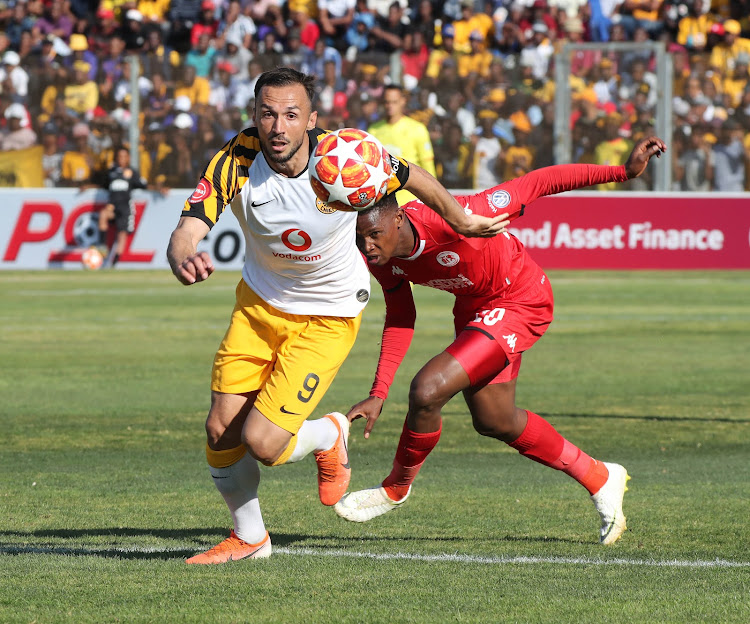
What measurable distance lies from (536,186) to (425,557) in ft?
6.31

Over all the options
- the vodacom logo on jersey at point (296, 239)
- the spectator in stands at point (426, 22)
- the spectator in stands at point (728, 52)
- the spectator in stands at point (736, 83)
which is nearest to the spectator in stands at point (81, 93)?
the spectator in stands at point (426, 22)

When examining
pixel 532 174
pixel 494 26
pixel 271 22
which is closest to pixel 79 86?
pixel 271 22

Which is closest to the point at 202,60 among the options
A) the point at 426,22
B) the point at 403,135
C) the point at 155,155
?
the point at 155,155

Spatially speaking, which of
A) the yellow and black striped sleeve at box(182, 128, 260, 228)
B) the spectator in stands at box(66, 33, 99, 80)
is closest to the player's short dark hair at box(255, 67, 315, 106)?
the yellow and black striped sleeve at box(182, 128, 260, 228)

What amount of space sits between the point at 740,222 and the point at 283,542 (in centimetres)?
1850

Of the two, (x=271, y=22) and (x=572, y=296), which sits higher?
(x=271, y=22)

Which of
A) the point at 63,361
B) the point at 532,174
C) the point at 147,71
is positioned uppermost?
the point at 532,174

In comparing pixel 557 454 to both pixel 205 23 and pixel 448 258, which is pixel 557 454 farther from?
pixel 205 23

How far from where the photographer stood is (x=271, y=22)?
87.5ft

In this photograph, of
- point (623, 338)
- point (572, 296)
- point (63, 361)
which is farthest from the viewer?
point (572, 296)

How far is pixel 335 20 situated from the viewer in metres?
26.6

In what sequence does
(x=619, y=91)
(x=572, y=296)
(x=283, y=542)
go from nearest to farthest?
(x=283, y=542) < (x=572, y=296) < (x=619, y=91)

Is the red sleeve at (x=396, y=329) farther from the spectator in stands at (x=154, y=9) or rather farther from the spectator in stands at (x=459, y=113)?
the spectator in stands at (x=154, y=9)

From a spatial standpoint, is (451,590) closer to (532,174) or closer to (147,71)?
(532,174)
